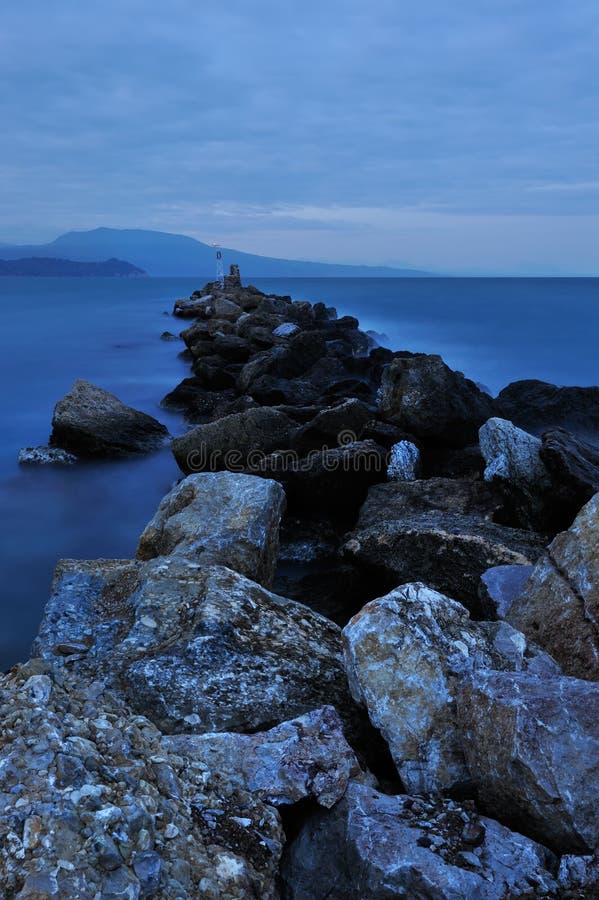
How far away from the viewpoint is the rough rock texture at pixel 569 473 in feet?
21.5

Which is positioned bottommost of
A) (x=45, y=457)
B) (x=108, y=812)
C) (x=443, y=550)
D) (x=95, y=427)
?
(x=45, y=457)

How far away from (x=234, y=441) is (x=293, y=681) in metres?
6.44

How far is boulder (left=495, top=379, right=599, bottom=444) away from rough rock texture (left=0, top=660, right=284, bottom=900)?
1011 centimetres

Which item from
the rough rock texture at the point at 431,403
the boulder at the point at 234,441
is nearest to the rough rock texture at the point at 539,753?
the boulder at the point at 234,441

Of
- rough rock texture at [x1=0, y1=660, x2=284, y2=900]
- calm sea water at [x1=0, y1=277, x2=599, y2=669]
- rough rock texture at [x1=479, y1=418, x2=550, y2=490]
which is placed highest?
rough rock texture at [x1=479, y1=418, x2=550, y2=490]

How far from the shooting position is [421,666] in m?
3.38

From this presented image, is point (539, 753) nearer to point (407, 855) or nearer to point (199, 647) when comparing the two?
point (407, 855)

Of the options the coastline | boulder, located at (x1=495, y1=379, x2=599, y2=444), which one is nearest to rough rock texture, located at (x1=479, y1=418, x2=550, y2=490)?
the coastline

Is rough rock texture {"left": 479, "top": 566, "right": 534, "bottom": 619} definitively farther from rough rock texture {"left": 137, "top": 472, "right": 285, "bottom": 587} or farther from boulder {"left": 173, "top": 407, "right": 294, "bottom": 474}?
boulder {"left": 173, "top": 407, "right": 294, "bottom": 474}

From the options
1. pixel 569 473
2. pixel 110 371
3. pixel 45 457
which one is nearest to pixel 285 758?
pixel 569 473

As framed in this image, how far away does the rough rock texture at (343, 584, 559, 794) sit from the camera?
322 cm

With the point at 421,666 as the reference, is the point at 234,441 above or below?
below

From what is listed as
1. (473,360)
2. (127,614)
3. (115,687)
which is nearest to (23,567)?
(127,614)

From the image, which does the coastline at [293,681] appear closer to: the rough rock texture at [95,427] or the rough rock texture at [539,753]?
the rough rock texture at [539,753]
